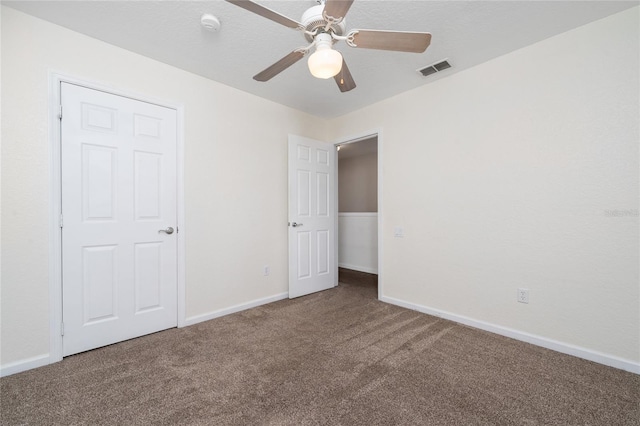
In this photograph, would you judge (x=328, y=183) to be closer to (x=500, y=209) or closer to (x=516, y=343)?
(x=500, y=209)

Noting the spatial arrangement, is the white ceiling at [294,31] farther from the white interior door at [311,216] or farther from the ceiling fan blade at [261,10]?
the white interior door at [311,216]

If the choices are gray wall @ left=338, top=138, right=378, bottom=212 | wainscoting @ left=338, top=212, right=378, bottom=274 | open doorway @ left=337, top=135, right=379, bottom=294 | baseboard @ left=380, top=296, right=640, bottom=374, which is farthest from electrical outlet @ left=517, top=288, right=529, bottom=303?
gray wall @ left=338, top=138, right=378, bottom=212

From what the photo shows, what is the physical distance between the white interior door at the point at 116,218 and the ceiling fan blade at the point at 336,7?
6.68 ft

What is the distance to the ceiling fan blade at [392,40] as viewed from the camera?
1.40 m

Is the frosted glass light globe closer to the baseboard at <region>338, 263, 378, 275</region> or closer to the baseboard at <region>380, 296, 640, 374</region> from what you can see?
the baseboard at <region>380, 296, 640, 374</region>

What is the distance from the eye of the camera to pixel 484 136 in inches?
101

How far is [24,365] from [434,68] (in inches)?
165

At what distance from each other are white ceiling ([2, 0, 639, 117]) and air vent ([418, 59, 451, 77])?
58 millimetres

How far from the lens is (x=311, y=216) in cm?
373

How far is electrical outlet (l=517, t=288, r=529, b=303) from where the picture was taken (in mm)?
2322

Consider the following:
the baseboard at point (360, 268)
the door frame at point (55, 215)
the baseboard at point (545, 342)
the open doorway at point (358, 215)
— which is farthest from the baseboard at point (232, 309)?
the baseboard at point (360, 268)

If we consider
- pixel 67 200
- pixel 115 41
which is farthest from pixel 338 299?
pixel 115 41

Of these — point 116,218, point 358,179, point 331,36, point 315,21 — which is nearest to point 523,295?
point 331,36

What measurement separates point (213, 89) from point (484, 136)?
286 centimetres
